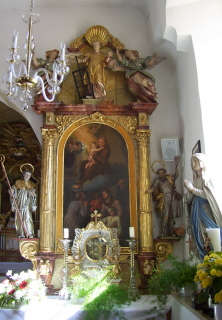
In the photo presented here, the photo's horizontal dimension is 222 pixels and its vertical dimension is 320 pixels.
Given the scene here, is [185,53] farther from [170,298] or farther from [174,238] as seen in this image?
[170,298]

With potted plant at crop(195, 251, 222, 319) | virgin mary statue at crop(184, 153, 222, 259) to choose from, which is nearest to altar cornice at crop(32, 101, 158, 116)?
virgin mary statue at crop(184, 153, 222, 259)

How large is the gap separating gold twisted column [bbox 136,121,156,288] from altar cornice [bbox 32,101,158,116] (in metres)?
0.39

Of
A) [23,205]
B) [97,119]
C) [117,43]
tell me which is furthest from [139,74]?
[23,205]

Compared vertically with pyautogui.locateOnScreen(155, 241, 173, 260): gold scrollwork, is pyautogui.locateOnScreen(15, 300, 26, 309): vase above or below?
below

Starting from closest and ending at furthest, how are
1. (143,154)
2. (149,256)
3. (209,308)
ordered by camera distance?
(209,308), (149,256), (143,154)

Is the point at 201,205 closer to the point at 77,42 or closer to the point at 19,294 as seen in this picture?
the point at 19,294

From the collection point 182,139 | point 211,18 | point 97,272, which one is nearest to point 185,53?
point 211,18

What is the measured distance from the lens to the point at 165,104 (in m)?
8.54

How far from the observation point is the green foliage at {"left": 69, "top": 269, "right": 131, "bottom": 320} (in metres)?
5.55

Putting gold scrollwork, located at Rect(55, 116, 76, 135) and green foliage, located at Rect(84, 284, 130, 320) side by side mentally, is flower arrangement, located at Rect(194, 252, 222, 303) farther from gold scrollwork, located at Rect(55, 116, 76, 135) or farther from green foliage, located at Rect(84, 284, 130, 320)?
gold scrollwork, located at Rect(55, 116, 76, 135)

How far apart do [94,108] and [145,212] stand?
228cm

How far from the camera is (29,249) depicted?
754cm

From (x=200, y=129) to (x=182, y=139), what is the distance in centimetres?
135

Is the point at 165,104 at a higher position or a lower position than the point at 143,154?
higher
